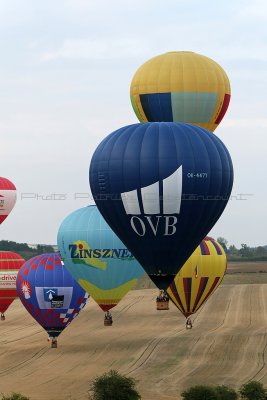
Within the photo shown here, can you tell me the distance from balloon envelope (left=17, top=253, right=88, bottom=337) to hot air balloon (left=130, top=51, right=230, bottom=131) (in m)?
9.39

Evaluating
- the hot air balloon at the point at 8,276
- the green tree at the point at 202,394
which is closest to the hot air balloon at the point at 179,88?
the green tree at the point at 202,394

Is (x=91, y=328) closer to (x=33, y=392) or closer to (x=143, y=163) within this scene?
(x=33, y=392)

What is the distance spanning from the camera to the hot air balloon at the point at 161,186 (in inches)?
1751

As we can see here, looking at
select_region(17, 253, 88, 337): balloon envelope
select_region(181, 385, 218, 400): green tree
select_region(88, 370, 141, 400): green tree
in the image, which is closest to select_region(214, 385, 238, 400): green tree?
select_region(181, 385, 218, 400): green tree

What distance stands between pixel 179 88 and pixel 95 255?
31.0 feet

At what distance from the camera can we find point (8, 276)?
73375mm

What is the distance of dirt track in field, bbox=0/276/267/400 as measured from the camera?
5031cm

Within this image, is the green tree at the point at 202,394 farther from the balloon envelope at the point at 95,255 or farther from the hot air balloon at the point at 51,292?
the hot air balloon at the point at 51,292

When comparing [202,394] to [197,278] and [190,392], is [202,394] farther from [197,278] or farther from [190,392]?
[197,278]

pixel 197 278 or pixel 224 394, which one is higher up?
pixel 197 278

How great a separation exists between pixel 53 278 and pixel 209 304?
27597 millimetres

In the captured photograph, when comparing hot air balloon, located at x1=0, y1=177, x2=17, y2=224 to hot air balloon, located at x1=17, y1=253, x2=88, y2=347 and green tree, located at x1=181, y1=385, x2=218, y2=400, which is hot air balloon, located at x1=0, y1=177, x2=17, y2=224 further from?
green tree, located at x1=181, y1=385, x2=218, y2=400

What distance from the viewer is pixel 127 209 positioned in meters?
45.0

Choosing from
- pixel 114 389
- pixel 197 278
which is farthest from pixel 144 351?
pixel 114 389
